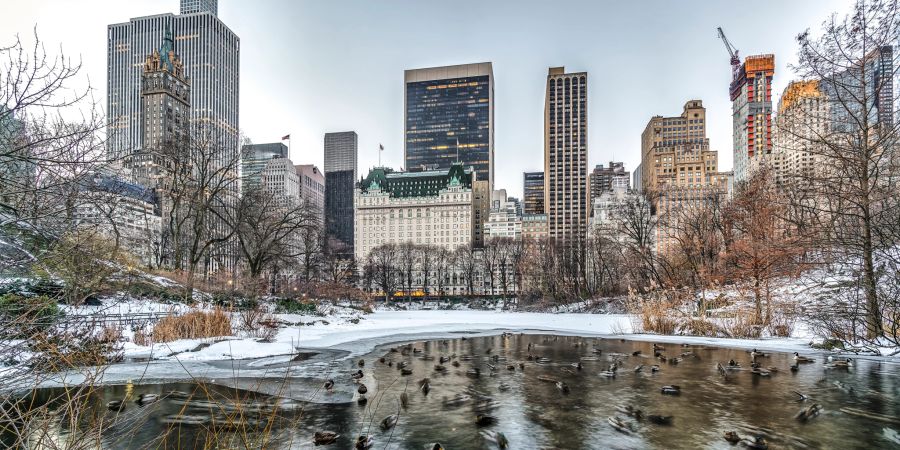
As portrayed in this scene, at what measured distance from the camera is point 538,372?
1235 cm

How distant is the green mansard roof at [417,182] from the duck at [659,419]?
166679 millimetres

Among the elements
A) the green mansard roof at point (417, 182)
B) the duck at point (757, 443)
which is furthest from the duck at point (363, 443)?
the green mansard roof at point (417, 182)

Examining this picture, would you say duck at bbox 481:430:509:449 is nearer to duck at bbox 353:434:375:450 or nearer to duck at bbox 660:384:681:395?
duck at bbox 353:434:375:450

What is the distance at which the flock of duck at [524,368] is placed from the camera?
271 inches

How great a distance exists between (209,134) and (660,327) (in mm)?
28799

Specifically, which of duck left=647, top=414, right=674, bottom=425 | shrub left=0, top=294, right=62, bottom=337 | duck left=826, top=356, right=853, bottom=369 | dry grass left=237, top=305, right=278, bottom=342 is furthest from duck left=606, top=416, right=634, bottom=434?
dry grass left=237, top=305, right=278, bottom=342

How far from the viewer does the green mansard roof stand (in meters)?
175

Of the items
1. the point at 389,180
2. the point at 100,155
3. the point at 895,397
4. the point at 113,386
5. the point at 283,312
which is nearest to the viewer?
the point at 100,155

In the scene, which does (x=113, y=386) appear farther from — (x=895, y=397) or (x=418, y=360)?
(x=895, y=397)

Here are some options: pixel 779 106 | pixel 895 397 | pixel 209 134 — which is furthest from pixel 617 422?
pixel 209 134

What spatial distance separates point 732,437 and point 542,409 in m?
2.94

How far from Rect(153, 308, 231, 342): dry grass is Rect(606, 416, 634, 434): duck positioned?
14629 millimetres

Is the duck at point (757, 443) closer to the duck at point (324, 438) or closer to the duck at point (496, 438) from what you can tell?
the duck at point (496, 438)

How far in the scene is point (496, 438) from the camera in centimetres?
692
